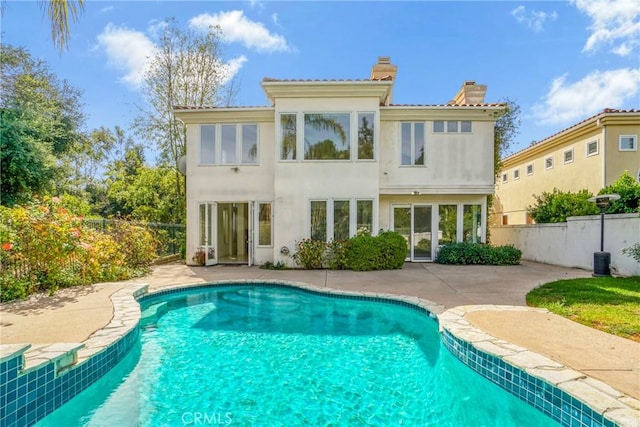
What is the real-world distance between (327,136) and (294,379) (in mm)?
10292

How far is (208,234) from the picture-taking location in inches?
555

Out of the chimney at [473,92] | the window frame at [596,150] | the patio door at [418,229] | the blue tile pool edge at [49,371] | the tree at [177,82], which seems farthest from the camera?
the tree at [177,82]

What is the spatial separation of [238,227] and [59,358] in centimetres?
1320

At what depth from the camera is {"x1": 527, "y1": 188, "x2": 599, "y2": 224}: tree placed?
42.8ft

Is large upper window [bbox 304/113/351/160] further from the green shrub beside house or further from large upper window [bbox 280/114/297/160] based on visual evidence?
the green shrub beside house

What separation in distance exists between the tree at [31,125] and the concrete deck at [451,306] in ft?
19.9

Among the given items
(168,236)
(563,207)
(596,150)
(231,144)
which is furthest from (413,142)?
(168,236)

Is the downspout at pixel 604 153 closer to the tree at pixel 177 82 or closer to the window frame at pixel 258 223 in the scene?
the window frame at pixel 258 223

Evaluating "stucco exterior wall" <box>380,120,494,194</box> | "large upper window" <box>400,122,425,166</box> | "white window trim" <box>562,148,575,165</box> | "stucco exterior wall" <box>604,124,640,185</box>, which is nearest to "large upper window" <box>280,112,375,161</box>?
"large upper window" <box>400,122,425,166</box>

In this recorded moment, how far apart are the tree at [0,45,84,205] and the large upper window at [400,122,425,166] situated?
14.8 m

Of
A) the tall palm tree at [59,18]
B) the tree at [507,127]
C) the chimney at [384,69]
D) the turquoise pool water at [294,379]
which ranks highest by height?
the chimney at [384,69]

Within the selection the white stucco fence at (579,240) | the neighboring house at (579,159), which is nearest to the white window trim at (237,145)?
the white stucco fence at (579,240)

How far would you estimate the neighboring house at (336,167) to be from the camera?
13141mm

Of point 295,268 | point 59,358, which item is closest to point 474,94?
point 295,268
